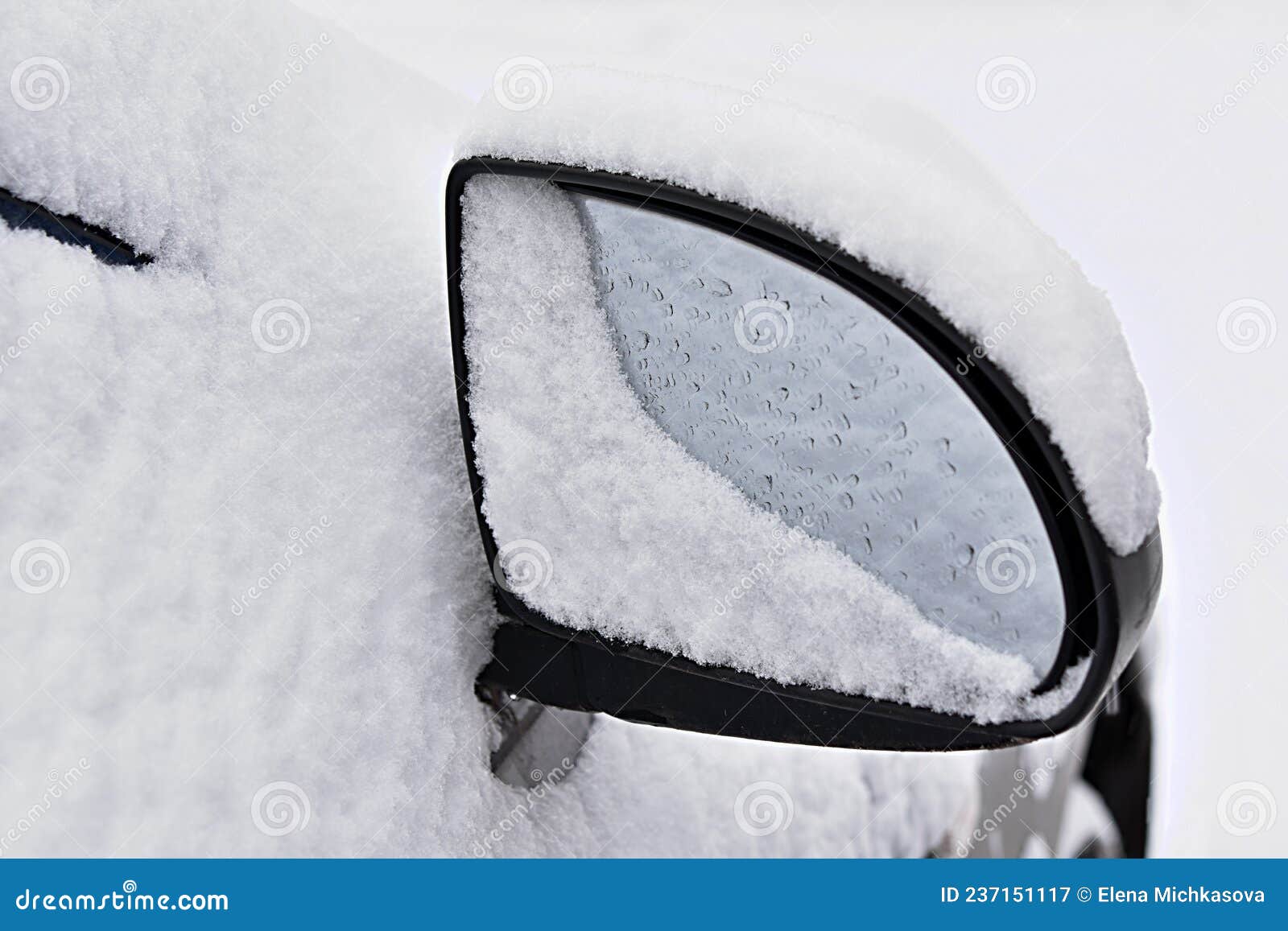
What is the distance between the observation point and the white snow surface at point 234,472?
1050mm

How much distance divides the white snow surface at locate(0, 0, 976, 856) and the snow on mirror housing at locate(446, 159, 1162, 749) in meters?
0.12

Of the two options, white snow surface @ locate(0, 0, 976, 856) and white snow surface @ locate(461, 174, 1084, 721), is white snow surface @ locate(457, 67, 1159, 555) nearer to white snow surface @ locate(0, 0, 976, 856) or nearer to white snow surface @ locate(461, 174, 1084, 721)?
white snow surface @ locate(461, 174, 1084, 721)

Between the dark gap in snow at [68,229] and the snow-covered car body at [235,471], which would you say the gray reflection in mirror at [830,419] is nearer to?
the snow-covered car body at [235,471]

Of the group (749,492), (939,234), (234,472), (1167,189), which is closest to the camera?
(939,234)

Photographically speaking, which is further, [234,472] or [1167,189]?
[1167,189]

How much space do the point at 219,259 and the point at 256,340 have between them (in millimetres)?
114

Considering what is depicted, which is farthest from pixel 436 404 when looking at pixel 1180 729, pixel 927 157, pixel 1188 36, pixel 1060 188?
pixel 1188 36

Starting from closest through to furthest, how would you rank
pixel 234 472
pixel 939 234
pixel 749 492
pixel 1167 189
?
pixel 939 234 → pixel 234 472 → pixel 749 492 → pixel 1167 189

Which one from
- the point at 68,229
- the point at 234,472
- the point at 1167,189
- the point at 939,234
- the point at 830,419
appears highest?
the point at 1167,189

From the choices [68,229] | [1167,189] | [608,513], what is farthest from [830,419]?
[1167,189]

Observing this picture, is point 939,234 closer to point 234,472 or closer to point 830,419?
point 830,419

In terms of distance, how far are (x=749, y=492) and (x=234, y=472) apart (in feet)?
2.10

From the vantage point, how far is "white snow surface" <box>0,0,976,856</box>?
1.05 m

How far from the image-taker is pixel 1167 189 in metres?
6.23
